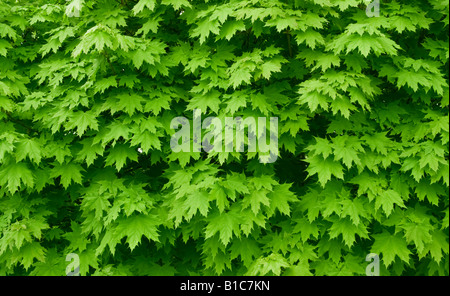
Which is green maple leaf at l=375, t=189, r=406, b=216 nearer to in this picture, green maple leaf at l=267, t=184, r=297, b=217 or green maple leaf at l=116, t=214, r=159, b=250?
green maple leaf at l=267, t=184, r=297, b=217

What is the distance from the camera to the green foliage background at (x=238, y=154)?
364 centimetres

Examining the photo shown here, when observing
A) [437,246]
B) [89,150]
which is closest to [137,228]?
[89,150]

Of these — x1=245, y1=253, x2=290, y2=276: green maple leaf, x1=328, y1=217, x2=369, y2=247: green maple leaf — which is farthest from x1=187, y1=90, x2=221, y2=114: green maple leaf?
x1=328, y1=217, x2=369, y2=247: green maple leaf

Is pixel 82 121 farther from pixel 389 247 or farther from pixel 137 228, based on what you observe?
pixel 389 247

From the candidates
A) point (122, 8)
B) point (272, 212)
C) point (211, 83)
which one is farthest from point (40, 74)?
A: point (272, 212)

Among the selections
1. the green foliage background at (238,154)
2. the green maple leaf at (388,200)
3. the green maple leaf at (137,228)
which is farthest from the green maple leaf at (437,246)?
the green maple leaf at (137,228)

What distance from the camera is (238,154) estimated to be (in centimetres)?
362

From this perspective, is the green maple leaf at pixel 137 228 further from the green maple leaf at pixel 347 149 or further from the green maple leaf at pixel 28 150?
the green maple leaf at pixel 347 149

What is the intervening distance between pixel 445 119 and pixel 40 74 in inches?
164

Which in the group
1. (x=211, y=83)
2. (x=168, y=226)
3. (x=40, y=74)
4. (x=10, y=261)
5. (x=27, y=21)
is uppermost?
(x=27, y=21)

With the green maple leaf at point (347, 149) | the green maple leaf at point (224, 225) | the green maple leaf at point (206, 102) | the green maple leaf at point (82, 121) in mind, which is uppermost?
the green maple leaf at point (206, 102)

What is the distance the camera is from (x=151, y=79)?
4.18 metres

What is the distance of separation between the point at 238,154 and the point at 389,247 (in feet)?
5.50

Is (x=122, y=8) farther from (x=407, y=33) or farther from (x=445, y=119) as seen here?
(x=445, y=119)
